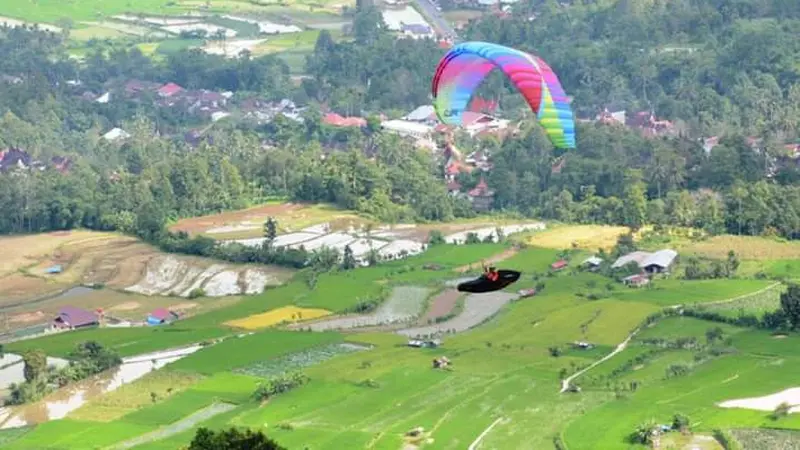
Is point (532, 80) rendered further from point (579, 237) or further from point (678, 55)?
point (678, 55)

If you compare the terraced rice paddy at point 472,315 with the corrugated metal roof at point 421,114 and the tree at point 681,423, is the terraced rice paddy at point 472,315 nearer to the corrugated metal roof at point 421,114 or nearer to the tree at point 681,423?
the tree at point 681,423

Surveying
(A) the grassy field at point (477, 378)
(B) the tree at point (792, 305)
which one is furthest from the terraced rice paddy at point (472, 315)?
(B) the tree at point (792, 305)

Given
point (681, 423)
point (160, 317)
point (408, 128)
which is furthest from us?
point (408, 128)

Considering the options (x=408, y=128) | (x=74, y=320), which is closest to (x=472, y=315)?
(x=74, y=320)

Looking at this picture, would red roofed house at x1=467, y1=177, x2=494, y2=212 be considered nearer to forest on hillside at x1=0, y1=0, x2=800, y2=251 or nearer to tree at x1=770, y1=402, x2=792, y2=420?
forest on hillside at x1=0, y1=0, x2=800, y2=251

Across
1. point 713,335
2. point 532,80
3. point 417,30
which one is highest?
point 532,80

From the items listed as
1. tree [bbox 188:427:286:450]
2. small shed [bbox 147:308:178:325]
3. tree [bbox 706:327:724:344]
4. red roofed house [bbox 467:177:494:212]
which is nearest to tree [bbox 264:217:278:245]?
small shed [bbox 147:308:178:325]
